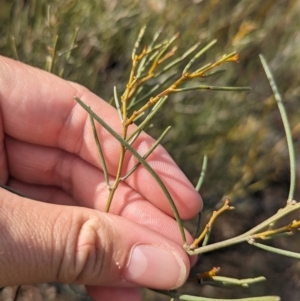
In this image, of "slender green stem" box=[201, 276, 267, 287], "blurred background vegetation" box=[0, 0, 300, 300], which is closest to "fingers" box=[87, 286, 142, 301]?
"slender green stem" box=[201, 276, 267, 287]

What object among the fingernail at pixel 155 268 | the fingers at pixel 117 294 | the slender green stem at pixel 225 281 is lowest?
the fingers at pixel 117 294

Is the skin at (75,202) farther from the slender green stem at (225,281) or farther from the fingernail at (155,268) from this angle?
the slender green stem at (225,281)

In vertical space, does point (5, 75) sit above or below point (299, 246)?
above

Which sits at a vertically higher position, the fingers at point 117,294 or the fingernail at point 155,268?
the fingernail at point 155,268

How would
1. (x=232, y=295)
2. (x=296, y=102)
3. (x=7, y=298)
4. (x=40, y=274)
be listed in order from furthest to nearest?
(x=296, y=102)
(x=232, y=295)
(x=7, y=298)
(x=40, y=274)

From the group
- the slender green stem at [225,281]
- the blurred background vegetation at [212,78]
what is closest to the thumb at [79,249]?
the slender green stem at [225,281]

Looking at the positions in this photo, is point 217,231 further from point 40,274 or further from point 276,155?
point 40,274

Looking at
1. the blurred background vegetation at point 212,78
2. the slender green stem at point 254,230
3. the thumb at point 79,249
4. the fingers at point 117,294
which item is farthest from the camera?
the blurred background vegetation at point 212,78

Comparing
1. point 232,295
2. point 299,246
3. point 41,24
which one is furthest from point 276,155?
point 41,24
